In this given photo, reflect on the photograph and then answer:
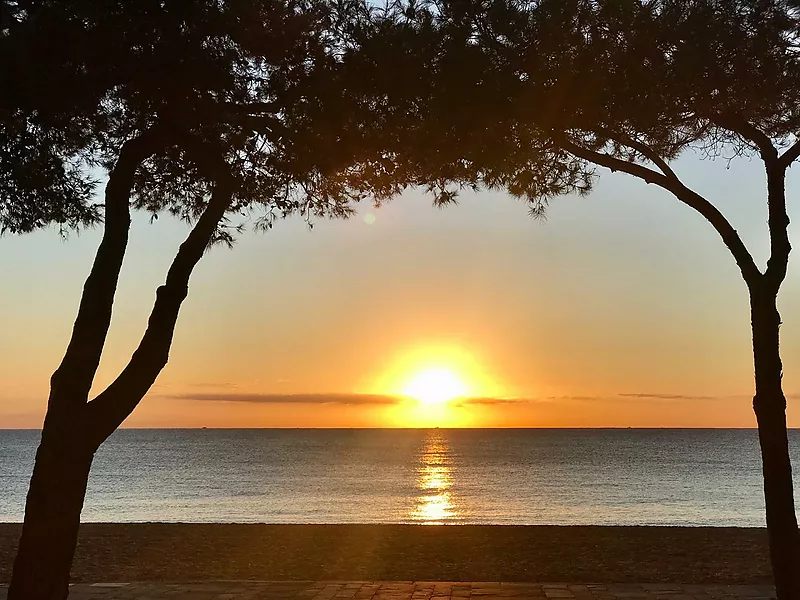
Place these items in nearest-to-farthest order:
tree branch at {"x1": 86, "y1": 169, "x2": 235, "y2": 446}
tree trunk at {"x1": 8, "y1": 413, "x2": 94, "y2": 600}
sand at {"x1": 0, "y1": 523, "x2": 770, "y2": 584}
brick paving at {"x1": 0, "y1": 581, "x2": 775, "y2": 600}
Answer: tree trunk at {"x1": 8, "y1": 413, "x2": 94, "y2": 600} < tree branch at {"x1": 86, "y1": 169, "x2": 235, "y2": 446} < brick paving at {"x1": 0, "y1": 581, "x2": 775, "y2": 600} < sand at {"x1": 0, "y1": 523, "x2": 770, "y2": 584}

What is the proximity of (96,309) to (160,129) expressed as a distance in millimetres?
1619

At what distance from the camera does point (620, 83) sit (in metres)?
7.46

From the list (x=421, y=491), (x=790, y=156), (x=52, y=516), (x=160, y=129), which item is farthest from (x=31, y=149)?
(x=421, y=491)

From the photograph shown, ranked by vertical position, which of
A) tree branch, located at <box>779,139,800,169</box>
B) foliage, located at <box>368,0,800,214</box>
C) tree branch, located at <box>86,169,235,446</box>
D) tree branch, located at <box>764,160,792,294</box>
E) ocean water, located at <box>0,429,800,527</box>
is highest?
foliage, located at <box>368,0,800,214</box>

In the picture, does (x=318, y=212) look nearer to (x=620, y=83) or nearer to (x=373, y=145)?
(x=373, y=145)

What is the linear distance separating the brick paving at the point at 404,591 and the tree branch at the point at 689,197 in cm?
309

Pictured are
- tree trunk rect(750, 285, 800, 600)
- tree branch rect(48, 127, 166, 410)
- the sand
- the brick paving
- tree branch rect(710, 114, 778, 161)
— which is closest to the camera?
tree branch rect(48, 127, 166, 410)

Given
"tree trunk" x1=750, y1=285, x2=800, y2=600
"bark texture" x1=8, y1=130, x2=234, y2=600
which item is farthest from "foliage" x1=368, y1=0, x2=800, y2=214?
"bark texture" x1=8, y1=130, x2=234, y2=600

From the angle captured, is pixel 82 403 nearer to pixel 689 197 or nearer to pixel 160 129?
pixel 160 129

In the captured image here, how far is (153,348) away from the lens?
6676 mm

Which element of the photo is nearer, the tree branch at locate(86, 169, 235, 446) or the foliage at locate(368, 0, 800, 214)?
the tree branch at locate(86, 169, 235, 446)

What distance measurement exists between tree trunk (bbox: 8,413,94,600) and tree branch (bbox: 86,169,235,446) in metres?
0.23

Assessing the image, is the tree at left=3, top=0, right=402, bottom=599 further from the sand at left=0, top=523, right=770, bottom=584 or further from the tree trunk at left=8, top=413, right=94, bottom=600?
the sand at left=0, top=523, right=770, bottom=584

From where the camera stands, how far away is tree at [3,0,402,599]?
624 centimetres
